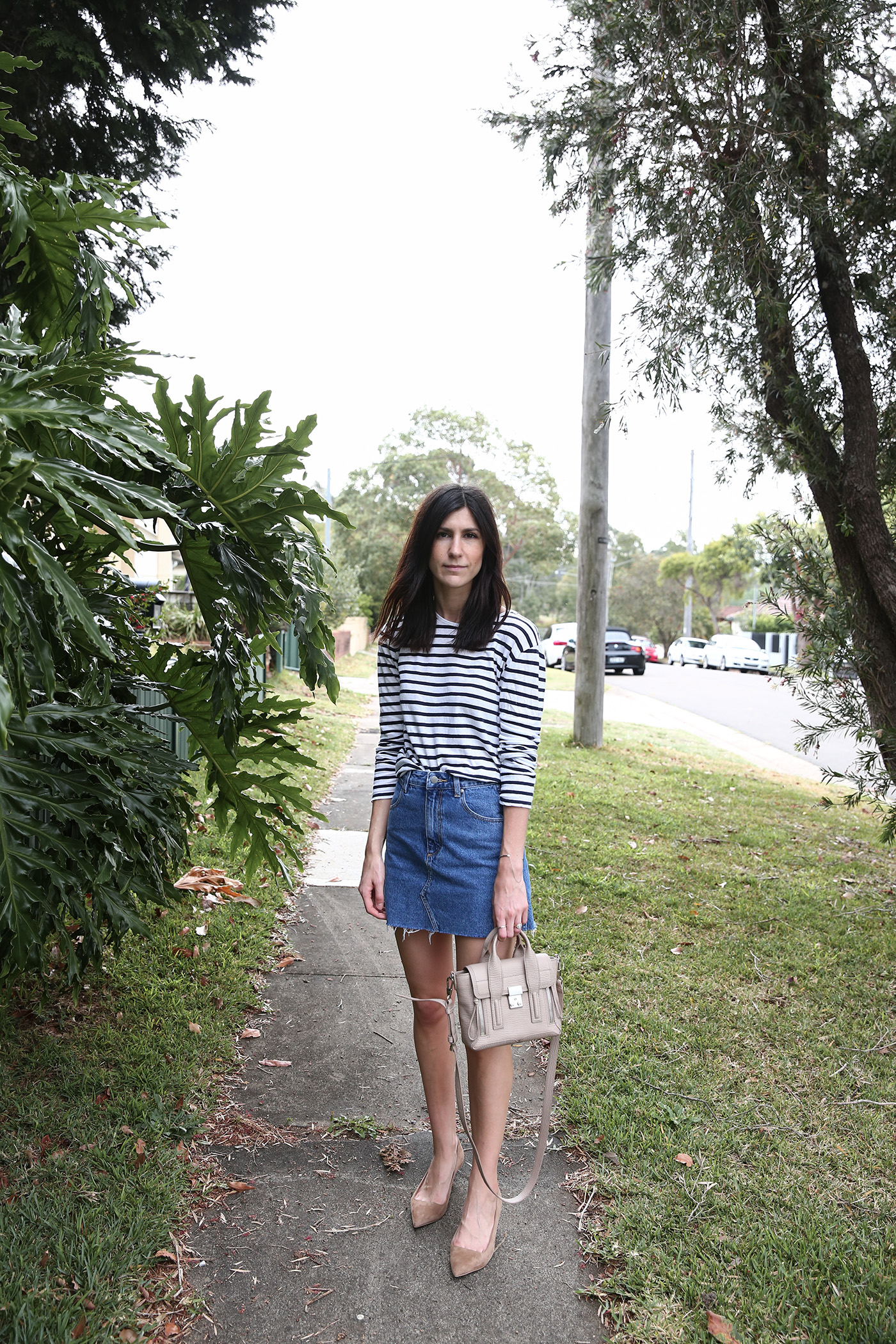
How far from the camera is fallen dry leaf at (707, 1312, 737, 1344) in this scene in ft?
7.29

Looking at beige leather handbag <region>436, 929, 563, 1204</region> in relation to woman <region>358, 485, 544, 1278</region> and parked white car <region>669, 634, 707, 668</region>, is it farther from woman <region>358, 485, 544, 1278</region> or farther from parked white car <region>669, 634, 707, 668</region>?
parked white car <region>669, 634, 707, 668</region>

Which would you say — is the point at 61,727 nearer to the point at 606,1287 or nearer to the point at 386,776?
the point at 386,776

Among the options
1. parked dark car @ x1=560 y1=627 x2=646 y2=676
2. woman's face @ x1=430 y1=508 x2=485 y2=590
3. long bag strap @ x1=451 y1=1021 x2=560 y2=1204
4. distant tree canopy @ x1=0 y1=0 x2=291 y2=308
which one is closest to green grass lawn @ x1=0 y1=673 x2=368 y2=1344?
long bag strap @ x1=451 y1=1021 x2=560 y2=1204

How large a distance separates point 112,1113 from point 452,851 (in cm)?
151

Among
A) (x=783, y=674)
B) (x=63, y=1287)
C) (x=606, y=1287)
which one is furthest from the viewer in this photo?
(x=783, y=674)

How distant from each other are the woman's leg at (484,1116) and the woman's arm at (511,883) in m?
0.07

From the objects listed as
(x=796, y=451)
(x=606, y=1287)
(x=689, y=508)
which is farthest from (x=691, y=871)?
(x=689, y=508)

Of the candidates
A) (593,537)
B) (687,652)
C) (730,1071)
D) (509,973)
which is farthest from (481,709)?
(687,652)

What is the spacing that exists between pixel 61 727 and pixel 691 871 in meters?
4.39

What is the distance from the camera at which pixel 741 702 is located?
69.1ft

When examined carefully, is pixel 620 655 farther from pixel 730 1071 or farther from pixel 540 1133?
pixel 540 1133

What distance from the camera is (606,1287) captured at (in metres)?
2.40

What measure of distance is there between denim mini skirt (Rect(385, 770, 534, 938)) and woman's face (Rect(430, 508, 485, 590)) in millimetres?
523

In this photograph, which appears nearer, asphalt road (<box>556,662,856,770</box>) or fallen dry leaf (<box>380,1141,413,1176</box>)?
fallen dry leaf (<box>380,1141,413,1176</box>)
